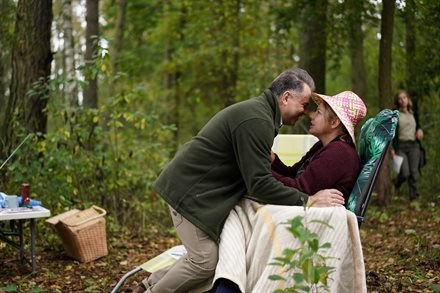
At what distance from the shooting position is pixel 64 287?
19.6 ft

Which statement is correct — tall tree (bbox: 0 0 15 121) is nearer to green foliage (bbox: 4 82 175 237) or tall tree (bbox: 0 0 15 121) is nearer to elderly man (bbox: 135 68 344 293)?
green foliage (bbox: 4 82 175 237)

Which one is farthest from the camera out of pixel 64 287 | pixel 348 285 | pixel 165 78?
pixel 165 78

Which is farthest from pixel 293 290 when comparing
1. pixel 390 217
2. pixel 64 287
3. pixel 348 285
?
pixel 390 217

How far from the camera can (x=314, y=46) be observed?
36.2ft

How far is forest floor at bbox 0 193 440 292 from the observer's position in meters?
5.53

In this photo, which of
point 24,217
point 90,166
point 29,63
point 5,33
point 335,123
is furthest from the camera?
point 5,33

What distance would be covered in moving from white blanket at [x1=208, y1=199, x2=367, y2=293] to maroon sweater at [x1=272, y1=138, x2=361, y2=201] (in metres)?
0.26

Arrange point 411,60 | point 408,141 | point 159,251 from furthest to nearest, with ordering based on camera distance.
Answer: point 411,60
point 408,141
point 159,251

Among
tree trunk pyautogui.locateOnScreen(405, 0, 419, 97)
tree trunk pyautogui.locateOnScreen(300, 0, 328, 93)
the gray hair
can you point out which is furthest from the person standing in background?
the gray hair

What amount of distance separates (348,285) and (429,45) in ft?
24.4

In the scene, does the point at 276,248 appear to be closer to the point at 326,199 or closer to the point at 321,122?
the point at 326,199

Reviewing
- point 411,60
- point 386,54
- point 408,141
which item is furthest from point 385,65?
point 411,60

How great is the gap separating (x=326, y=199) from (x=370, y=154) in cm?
63

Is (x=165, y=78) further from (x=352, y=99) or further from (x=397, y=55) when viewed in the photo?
(x=352, y=99)
